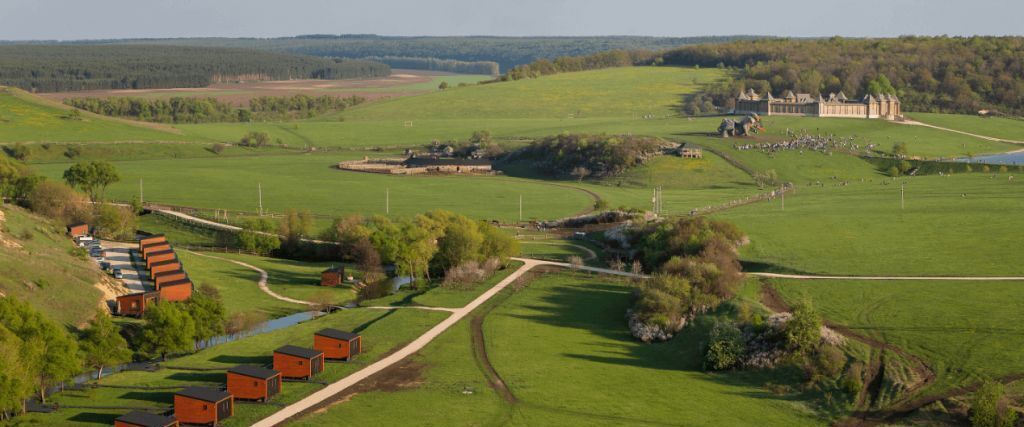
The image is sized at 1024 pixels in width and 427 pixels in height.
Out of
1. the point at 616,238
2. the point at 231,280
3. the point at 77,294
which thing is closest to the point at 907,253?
the point at 616,238

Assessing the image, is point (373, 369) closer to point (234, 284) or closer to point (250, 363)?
point (250, 363)

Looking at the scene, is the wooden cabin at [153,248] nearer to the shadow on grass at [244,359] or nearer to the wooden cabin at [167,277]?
the wooden cabin at [167,277]

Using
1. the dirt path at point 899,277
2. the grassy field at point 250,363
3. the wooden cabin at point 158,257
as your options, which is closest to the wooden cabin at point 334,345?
the grassy field at point 250,363

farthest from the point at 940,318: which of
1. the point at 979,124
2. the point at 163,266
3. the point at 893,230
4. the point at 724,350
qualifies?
the point at 979,124

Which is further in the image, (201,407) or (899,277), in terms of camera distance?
(899,277)

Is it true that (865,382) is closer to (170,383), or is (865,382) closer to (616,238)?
(170,383)

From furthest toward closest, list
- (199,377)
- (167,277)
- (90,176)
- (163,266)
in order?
(90,176) → (163,266) → (167,277) → (199,377)
